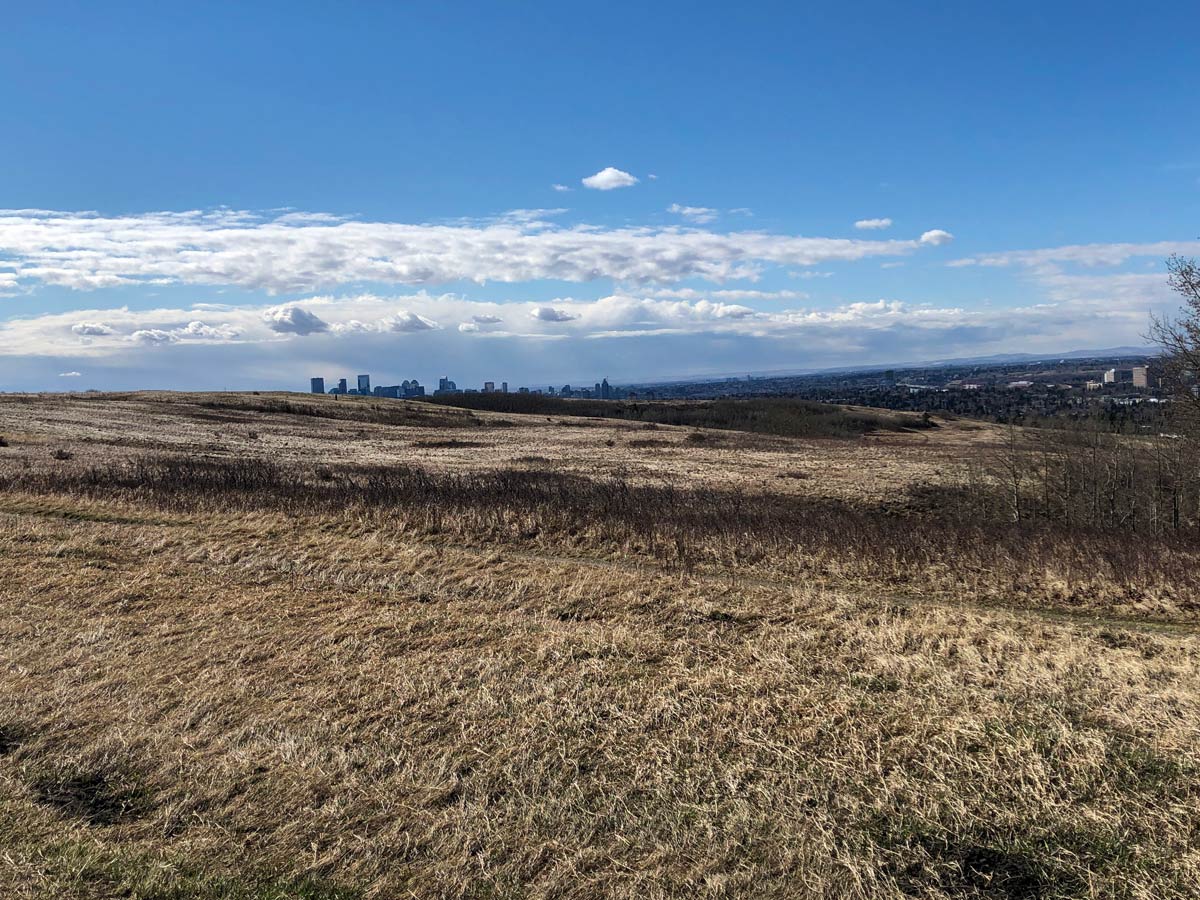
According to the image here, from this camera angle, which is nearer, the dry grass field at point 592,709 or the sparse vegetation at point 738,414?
the dry grass field at point 592,709

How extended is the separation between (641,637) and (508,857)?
453 cm

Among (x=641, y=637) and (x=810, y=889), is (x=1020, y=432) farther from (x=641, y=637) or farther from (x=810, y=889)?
(x=810, y=889)

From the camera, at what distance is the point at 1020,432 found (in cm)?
2652

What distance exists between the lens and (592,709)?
7363 millimetres

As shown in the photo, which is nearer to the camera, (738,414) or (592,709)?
(592,709)

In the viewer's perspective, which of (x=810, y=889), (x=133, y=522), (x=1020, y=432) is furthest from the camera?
(x=1020, y=432)

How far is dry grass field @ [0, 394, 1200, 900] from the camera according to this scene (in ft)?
16.5

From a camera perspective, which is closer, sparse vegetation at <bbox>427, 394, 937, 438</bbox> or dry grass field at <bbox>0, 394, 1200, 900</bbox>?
dry grass field at <bbox>0, 394, 1200, 900</bbox>

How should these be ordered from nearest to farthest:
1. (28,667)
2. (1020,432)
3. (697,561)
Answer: (28,667) → (697,561) → (1020,432)

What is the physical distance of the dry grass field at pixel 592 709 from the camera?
198 inches

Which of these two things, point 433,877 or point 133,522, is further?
point 133,522

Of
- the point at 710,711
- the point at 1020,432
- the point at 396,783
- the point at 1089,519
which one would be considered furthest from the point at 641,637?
the point at 1020,432

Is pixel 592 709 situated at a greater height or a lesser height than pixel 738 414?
lesser

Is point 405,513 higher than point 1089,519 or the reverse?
higher
